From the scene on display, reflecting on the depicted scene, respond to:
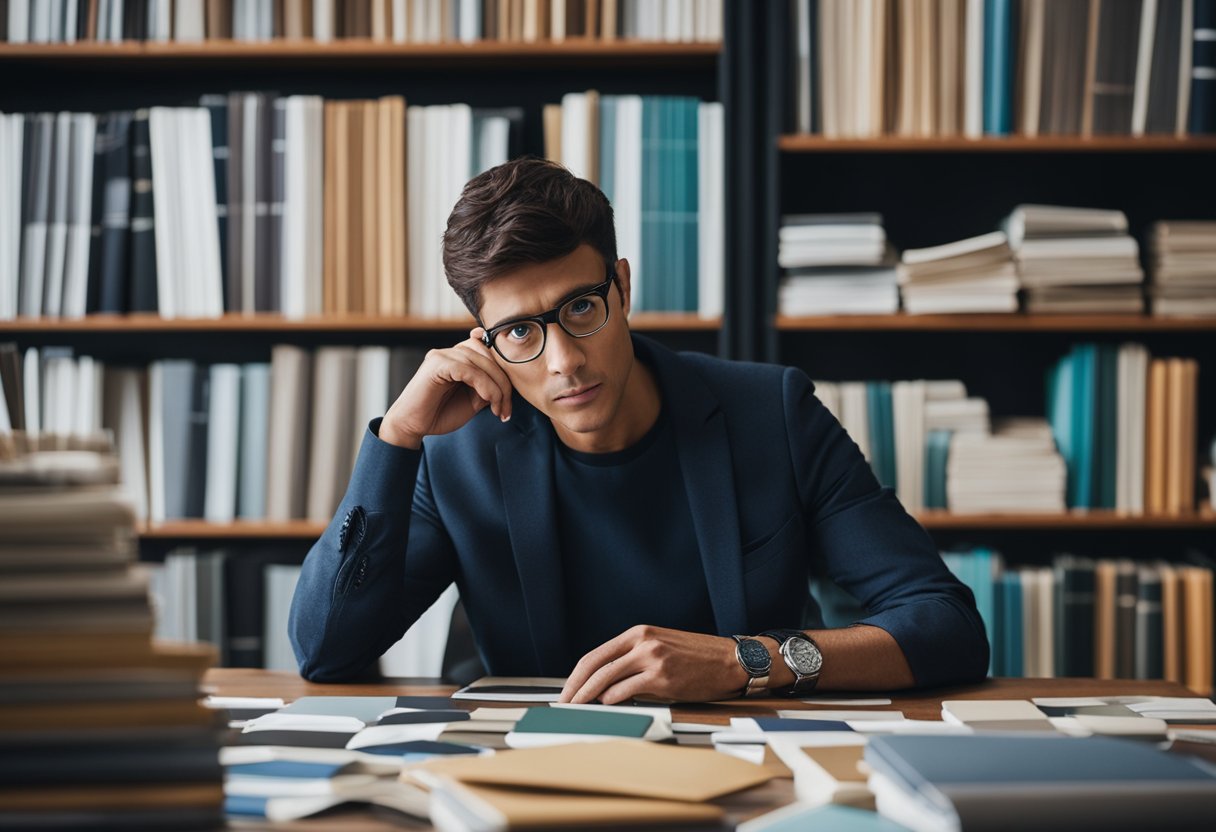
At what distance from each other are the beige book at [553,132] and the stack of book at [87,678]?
1773 mm

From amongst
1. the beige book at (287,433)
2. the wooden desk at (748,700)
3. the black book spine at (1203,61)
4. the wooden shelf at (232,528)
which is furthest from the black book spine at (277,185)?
the black book spine at (1203,61)

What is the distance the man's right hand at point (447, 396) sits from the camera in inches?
57.7

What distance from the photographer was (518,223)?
4.72 ft

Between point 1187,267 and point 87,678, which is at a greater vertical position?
point 1187,267

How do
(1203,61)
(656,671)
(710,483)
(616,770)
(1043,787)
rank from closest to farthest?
(1043,787) < (616,770) < (656,671) < (710,483) < (1203,61)

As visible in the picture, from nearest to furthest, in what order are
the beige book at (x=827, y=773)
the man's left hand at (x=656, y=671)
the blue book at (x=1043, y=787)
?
the blue book at (x=1043, y=787)
the beige book at (x=827, y=773)
the man's left hand at (x=656, y=671)

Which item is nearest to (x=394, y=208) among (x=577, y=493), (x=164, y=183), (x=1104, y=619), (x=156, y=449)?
(x=164, y=183)

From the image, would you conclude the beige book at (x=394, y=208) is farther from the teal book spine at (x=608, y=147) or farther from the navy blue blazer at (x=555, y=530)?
the navy blue blazer at (x=555, y=530)

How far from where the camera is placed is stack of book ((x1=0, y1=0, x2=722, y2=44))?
2371mm

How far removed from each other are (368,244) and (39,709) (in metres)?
1.74

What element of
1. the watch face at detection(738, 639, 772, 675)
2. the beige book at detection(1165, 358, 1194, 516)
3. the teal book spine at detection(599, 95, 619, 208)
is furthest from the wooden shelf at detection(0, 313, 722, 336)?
the watch face at detection(738, 639, 772, 675)

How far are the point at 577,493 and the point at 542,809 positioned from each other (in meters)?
0.87

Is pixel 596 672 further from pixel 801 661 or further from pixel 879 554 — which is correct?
pixel 879 554

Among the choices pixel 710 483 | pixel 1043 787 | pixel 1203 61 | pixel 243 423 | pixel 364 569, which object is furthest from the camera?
pixel 243 423
